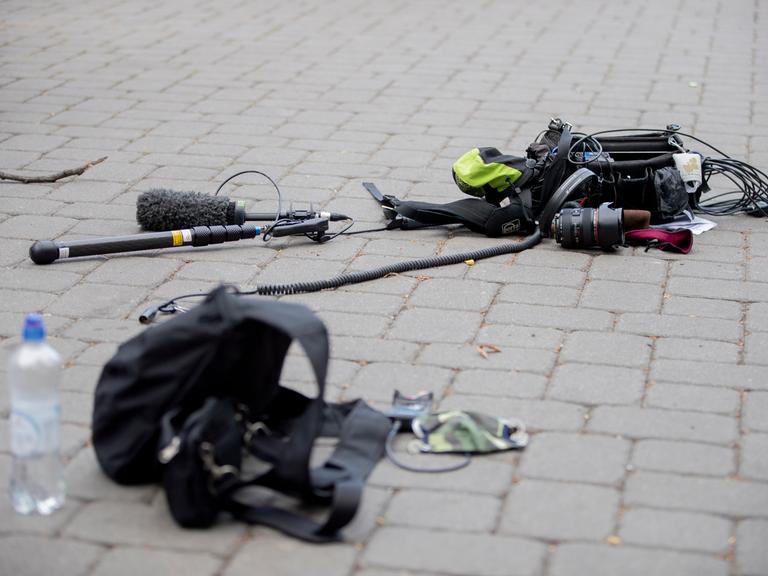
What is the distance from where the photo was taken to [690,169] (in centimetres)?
548

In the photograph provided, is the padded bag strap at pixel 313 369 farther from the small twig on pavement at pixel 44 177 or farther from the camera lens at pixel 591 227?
the small twig on pavement at pixel 44 177

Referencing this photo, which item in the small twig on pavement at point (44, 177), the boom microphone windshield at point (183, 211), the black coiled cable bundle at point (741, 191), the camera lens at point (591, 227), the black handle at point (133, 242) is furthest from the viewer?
the small twig on pavement at point (44, 177)

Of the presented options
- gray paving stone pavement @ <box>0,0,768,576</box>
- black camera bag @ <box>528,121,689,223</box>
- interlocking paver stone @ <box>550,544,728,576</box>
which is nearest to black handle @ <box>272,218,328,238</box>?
gray paving stone pavement @ <box>0,0,768,576</box>

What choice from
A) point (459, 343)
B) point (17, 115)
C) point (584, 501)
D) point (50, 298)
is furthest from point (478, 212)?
point (17, 115)

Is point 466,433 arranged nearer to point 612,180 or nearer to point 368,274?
point 368,274

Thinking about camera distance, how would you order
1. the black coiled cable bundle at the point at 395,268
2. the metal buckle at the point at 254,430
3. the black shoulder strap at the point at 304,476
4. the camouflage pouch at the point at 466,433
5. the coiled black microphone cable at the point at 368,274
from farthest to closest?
1. the black coiled cable bundle at the point at 395,268
2. the coiled black microphone cable at the point at 368,274
3. the camouflage pouch at the point at 466,433
4. the metal buckle at the point at 254,430
5. the black shoulder strap at the point at 304,476

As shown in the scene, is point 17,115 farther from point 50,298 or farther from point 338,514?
point 338,514

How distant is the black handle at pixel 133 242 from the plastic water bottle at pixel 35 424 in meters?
1.87

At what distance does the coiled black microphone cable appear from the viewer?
14.8 ft

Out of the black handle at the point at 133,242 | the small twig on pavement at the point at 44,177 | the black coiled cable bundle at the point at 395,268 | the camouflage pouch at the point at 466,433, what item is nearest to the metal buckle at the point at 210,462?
the camouflage pouch at the point at 466,433

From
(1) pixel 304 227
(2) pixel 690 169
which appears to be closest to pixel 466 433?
(1) pixel 304 227

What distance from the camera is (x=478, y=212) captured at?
17.8 ft

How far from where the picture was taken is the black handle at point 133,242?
497 cm

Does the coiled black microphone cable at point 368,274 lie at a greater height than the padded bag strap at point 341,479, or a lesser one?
lesser
